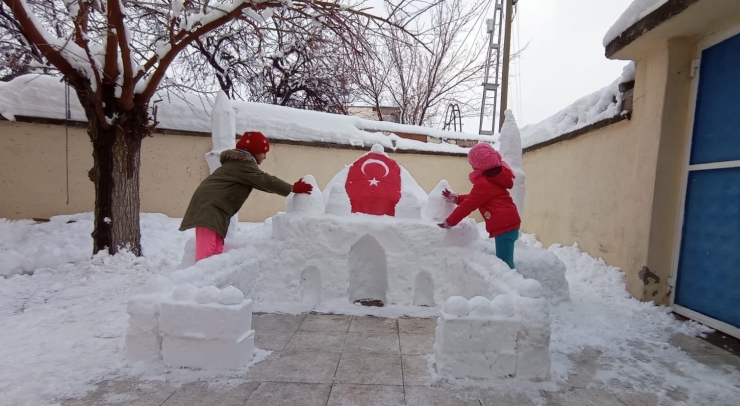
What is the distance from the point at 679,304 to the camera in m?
4.28

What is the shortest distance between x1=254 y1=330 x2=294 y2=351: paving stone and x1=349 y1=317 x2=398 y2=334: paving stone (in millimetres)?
567

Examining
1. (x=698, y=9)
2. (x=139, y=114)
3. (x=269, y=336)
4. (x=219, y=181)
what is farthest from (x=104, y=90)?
(x=698, y=9)

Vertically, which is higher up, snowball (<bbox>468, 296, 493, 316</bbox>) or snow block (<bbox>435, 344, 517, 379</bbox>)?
snowball (<bbox>468, 296, 493, 316</bbox>)

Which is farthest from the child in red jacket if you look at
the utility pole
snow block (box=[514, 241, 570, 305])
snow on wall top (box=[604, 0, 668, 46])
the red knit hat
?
the utility pole

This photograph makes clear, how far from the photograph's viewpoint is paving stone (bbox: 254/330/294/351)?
306cm

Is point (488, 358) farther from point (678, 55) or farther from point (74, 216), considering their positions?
point (74, 216)

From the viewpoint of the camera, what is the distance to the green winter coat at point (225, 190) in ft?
12.2

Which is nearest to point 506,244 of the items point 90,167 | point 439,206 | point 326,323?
point 439,206

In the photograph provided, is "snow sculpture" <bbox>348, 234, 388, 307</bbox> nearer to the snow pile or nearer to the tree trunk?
the tree trunk

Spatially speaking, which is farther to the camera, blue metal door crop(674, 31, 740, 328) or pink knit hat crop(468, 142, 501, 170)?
pink knit hat crop(468, 142, 501, 170)

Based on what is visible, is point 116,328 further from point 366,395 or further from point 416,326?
point 416,326

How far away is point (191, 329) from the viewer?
2.59 metres

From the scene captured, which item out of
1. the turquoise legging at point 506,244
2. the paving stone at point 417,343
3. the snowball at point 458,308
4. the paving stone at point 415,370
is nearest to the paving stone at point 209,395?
the paving stone at point 415,370

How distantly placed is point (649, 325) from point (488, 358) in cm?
232
